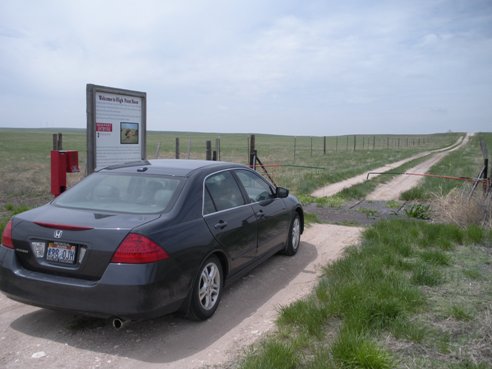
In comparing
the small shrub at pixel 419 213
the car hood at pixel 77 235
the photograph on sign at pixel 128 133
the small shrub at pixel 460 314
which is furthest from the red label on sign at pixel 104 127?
the small shrub at pixel 419 213

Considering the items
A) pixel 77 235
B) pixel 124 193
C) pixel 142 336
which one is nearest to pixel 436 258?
pixel 142 336

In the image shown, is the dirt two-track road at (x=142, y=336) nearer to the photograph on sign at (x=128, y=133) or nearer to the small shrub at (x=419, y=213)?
the photograph on sign at (x=128, y=133)

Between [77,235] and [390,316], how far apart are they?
278cm

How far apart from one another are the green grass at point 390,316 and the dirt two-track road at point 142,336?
38 centimetres

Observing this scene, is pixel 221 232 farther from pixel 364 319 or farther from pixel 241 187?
pixel 364 319

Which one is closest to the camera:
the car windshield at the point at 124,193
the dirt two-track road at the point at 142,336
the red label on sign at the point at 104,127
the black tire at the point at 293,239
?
the dirt two-track road at the point at 142,336

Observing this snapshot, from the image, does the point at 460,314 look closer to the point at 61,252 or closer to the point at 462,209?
the point at 61,252

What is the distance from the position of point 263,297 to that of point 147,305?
1.80 metres

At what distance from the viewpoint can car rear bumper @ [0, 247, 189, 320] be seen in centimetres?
384

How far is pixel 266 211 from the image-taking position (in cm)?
605

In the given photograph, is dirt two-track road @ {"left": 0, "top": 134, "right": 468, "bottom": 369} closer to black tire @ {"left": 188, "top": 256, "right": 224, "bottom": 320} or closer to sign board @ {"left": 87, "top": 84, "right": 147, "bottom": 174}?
black tire @ {"left": 188, "top": 256, "right": 224, "bottom": 320}

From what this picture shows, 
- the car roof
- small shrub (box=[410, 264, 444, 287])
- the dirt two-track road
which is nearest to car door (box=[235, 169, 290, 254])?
the car roof

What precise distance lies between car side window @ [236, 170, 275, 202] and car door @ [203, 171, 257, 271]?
0.25 meters

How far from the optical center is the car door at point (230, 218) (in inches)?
192
